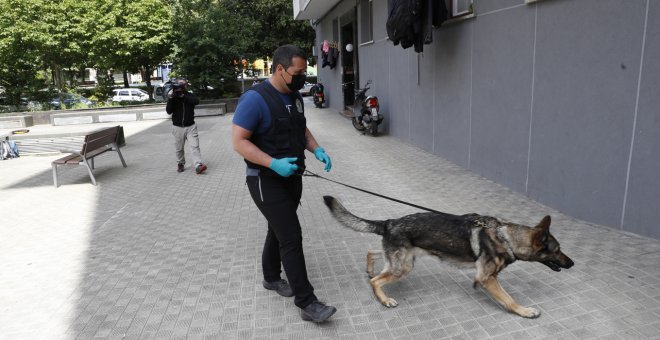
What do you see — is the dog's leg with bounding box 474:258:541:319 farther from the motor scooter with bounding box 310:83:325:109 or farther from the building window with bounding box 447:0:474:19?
the motor scooter with bounding box 310:83:325:109

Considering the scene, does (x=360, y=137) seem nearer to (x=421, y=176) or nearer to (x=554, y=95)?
(x=421, y=176)

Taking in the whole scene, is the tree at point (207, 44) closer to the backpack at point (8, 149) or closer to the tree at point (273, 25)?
the tree at point (273, 25)

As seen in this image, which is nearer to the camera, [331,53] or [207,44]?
[331,53]

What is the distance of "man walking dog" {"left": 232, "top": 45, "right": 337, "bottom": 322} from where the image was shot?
296 centimetres

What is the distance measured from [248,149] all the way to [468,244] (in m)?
1.66

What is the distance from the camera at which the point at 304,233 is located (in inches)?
199

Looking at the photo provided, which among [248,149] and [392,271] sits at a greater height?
[248,149]

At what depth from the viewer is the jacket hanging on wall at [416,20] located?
7680 mm

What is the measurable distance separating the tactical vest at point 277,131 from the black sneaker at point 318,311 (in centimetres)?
95

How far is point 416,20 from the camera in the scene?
786 cm

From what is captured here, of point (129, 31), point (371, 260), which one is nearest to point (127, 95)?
point (129, 31)

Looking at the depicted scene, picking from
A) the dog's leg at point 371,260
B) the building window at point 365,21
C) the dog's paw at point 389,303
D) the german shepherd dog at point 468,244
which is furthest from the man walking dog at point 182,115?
the building window at point 365,21

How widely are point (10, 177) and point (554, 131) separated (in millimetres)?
9875

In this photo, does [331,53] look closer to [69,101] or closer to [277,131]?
[69,101]
